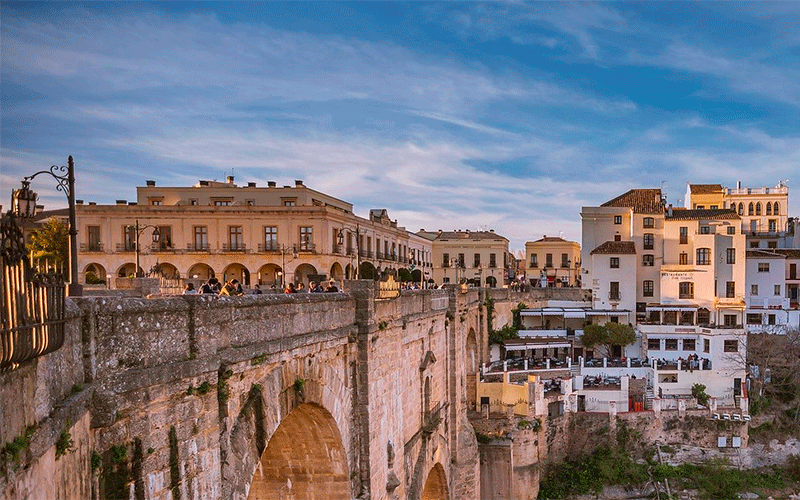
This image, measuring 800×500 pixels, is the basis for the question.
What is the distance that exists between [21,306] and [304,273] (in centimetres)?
3297

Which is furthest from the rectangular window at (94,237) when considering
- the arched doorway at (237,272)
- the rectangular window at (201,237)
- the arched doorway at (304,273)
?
the arched doorway at (304,273)

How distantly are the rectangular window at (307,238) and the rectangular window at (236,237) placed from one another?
367cm

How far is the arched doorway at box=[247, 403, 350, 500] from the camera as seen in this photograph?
9.95 meters

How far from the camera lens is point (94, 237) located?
34.2m

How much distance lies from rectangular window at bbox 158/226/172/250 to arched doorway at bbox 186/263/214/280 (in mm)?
1895

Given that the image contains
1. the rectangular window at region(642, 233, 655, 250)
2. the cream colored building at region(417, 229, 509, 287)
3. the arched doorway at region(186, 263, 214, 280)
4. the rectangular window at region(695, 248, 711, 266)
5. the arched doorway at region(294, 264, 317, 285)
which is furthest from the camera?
the cream colored building at region(417, 229, 509, 287)

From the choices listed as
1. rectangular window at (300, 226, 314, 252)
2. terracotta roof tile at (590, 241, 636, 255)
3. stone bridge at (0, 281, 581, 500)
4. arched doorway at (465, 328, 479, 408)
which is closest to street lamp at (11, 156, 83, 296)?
stone bridge at (0, 281, 581, 500)

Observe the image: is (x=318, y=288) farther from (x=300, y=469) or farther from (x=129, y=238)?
(x=129, y=238)

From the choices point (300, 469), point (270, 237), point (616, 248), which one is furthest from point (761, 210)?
point (300, 469)

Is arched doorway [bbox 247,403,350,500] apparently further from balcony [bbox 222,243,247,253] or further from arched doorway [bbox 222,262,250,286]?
arched doorway [bbox 222,262,250,286]

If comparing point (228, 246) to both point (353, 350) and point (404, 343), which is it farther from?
point (353, 350)

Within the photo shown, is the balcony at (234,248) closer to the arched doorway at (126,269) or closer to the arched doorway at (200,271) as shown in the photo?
the arched doorway at (200,271)

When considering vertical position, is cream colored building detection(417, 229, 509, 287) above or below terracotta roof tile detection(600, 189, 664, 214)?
below

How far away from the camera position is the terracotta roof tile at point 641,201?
41.8 m
